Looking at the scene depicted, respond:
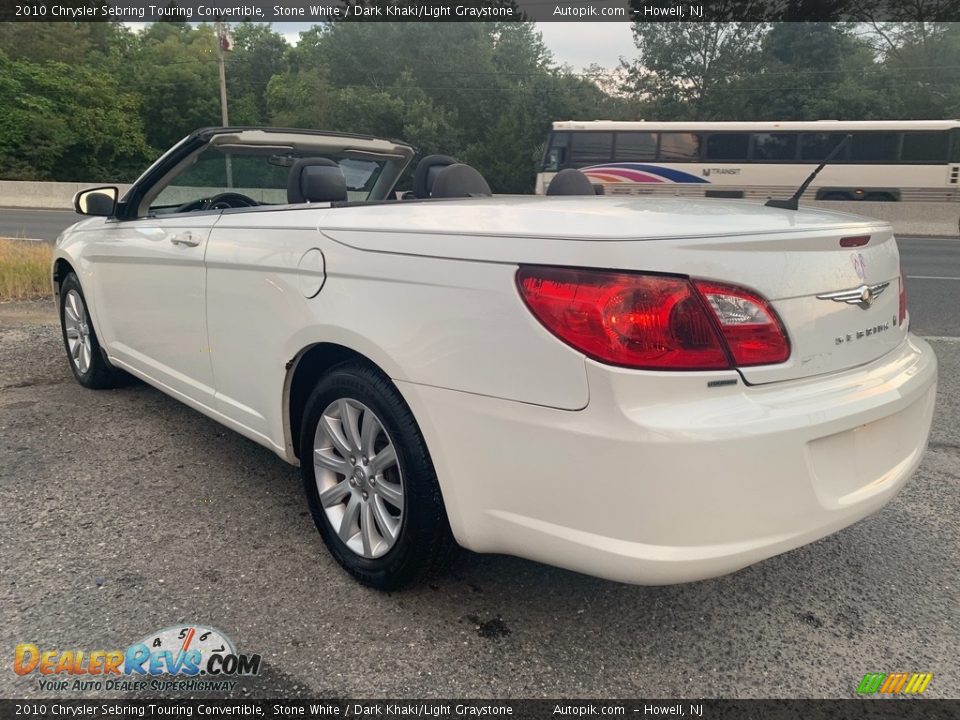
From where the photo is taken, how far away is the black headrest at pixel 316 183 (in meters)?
3.04

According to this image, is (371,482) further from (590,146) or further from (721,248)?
(590,146)

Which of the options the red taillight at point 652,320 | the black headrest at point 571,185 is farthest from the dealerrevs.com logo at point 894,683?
the black headrest at point 571,185

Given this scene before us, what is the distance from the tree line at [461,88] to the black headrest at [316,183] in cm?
3391

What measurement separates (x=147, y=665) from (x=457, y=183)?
2125 mm

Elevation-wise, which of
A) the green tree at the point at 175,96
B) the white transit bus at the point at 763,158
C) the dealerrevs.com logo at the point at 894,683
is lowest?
the dealerrevs.com logo at the point at 894,683

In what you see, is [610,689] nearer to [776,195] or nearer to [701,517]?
[701,517]

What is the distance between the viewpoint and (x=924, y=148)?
2252 cm

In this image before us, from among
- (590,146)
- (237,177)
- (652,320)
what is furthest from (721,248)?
(590,146)

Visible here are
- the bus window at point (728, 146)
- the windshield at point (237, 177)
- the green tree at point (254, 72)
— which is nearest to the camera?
the windshield at point (237, 177)

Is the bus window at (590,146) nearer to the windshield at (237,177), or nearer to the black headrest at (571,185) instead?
the windshield at (237,177)

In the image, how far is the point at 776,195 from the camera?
23.4 m

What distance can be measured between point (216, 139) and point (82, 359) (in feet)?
6.49

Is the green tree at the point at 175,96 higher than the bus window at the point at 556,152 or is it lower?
higher

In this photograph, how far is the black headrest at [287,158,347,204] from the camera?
3041 mm
